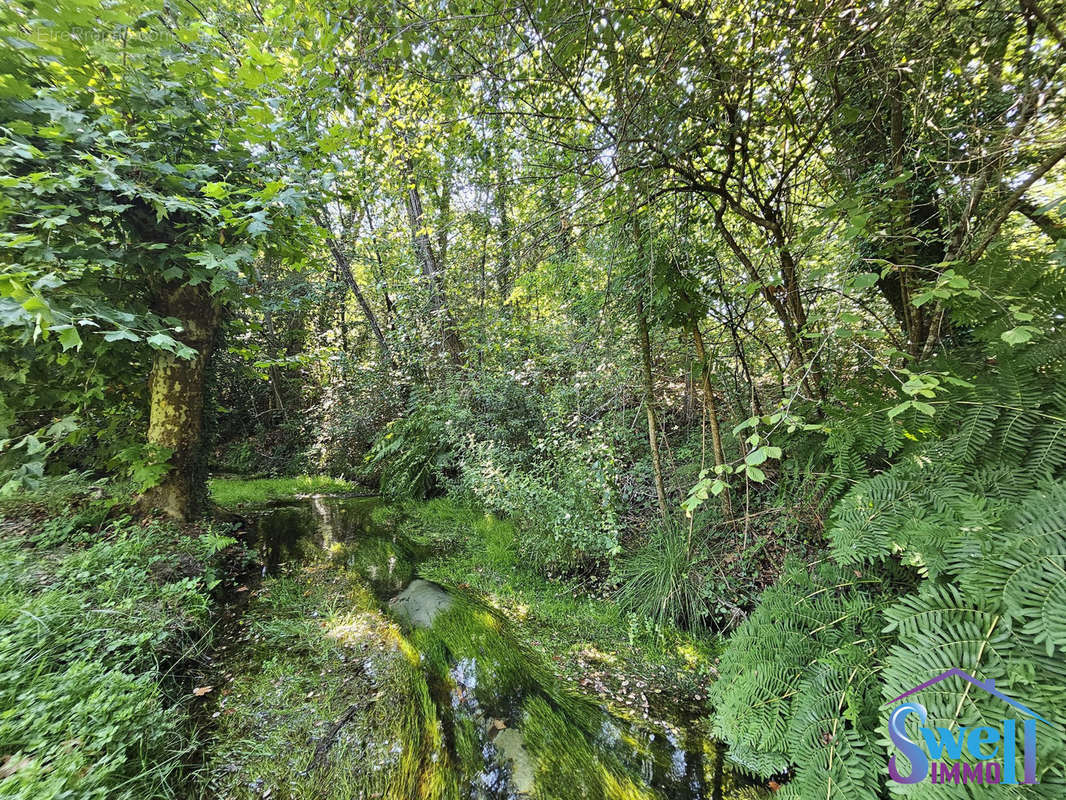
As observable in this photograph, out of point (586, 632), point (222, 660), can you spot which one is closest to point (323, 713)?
point (222, 660)

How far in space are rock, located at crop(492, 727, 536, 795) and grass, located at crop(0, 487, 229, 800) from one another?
1501 mm

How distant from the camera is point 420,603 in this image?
10.8ft

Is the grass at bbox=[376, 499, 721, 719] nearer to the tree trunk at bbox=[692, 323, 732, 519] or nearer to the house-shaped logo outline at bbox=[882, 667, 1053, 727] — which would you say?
the tree trunk at bbox=[692, 323, 732, 519]

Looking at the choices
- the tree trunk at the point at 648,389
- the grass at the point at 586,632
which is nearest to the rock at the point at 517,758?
the grass at the point at 586,632

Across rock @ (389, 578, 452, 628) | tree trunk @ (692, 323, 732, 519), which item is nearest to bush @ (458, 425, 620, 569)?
tree trunk @ (692, 323, 732, 519)

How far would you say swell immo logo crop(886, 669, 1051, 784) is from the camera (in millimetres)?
920

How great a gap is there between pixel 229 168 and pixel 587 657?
14.8 ft

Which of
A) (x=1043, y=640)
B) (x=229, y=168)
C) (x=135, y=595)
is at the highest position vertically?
(x=229, y=168)

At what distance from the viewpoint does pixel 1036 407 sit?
1201 mm

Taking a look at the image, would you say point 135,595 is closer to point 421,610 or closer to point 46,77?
point 421,610

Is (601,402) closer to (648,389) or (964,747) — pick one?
(648,389)

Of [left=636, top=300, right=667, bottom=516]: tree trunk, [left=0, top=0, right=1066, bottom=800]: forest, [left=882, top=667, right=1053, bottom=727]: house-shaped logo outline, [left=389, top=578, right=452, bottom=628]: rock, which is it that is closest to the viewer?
[left=882, top=667, right=1053, bottom=727]: house-shaped logo outline

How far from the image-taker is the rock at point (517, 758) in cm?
183

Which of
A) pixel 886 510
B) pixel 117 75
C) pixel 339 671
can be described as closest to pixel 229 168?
pixel 117 75
